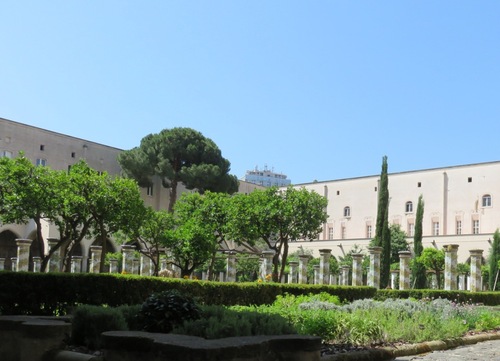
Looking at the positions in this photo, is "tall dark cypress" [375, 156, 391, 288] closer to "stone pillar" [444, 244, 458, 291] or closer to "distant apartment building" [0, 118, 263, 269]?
"stone pillar" [444, 244, 458, 291]

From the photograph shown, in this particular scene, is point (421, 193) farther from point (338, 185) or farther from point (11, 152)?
point (11, 152)

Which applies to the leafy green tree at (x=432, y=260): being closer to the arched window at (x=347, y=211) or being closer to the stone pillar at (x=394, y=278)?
the stone pillar at (x=394, y=278)

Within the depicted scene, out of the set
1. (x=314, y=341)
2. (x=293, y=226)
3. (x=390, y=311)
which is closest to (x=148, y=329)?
(x=314, y=341)

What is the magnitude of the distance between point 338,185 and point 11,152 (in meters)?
31.3

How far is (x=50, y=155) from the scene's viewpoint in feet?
152

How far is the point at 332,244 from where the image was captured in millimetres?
54969

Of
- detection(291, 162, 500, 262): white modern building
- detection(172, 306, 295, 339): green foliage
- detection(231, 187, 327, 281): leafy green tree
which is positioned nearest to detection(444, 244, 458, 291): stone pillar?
detection(231, 187, 327, 281): leafy green tree

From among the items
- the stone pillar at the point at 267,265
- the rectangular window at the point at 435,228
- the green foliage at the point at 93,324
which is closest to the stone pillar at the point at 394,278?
the stone pillar at the point at 267,265

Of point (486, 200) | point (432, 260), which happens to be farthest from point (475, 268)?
point (486, 200)

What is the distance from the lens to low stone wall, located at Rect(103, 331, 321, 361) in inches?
187

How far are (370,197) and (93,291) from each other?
46593mm

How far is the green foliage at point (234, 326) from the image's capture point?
21.5ft

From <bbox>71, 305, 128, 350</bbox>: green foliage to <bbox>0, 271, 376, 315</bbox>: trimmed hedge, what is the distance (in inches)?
92.0

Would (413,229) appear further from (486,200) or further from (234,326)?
(234,326)
